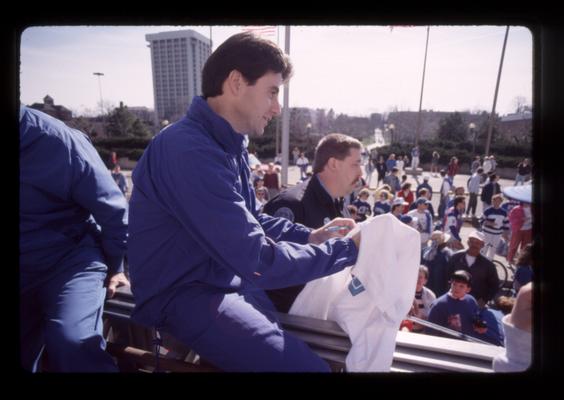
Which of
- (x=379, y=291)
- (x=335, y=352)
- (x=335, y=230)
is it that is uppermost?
(x=335, y=230)

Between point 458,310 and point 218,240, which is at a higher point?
point 218,240

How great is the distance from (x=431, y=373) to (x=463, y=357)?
0.76ft

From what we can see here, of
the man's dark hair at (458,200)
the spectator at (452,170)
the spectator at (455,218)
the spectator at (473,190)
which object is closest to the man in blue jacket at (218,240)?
the spectator at (455,218)

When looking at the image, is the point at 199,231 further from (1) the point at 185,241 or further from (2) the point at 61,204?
(2) the point at 61,204

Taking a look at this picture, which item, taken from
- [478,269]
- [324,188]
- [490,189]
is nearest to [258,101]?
[324,188]

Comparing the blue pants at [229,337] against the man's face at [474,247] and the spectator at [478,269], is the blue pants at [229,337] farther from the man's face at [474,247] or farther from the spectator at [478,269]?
the man's face at [474,247]

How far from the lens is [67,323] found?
109 cm

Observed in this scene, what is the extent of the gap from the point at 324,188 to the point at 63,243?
4.46ft

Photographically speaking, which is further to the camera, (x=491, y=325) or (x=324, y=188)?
(x=491, y=325)

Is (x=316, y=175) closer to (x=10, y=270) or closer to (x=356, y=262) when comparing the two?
(x=356, y=262)

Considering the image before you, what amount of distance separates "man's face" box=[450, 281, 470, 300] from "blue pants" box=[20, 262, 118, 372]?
282 centimetres

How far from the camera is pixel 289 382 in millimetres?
987

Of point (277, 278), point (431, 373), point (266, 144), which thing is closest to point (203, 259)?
point (277, 278)

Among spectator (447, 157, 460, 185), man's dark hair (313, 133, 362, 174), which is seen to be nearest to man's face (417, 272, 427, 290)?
man's dark hair (313, 133, 362, 174)
